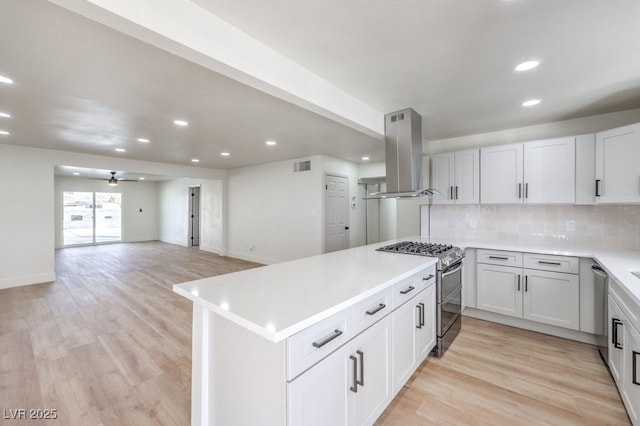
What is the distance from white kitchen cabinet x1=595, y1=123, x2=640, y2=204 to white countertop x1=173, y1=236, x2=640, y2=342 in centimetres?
62

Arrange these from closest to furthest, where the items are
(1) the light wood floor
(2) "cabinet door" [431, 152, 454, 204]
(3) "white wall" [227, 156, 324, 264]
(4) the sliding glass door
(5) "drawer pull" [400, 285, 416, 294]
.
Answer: (1) the light wood floor
(5) "drawer pull" [400, 285, 416, 294]
(2) "cabinet door" [431, 152, 454, 204]
(3) "white wall" [227, 156, 324, 264]
(4) the sliding glass door

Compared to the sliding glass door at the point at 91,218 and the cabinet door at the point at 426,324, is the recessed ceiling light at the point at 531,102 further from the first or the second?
the sliding glass door at the point at 91,218

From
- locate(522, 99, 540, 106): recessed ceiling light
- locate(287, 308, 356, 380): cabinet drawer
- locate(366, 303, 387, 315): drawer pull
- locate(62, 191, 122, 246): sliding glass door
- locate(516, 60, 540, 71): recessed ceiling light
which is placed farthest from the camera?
locate(62, 191, 122, 246): sliding glass door

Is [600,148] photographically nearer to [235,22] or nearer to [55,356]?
[235,22]

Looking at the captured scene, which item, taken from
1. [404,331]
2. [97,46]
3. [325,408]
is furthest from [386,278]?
[97,46]

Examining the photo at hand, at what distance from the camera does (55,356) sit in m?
2.50

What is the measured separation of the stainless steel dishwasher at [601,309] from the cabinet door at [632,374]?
70 cm

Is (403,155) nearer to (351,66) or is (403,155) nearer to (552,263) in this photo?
(351,66)

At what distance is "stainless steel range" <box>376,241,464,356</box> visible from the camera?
2525mm

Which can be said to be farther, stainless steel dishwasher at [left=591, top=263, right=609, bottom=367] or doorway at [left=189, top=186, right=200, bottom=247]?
doorway at [left=189, top=186, right=200, bottom=247]

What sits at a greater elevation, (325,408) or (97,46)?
(97,46)

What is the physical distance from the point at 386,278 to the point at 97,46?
2.51 meters

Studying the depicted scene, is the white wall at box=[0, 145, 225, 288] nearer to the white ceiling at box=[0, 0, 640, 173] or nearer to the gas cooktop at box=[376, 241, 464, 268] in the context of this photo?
the white ceiling at box=[0, 0, 640, 173]

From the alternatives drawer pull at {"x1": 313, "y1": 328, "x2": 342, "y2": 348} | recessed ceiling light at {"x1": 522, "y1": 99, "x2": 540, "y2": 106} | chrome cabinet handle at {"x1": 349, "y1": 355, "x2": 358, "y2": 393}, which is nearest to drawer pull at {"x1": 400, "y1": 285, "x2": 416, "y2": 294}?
chrome cabinet handle at {"x1": 349, "y1": 355, "x2": 358, "y2": 393}
